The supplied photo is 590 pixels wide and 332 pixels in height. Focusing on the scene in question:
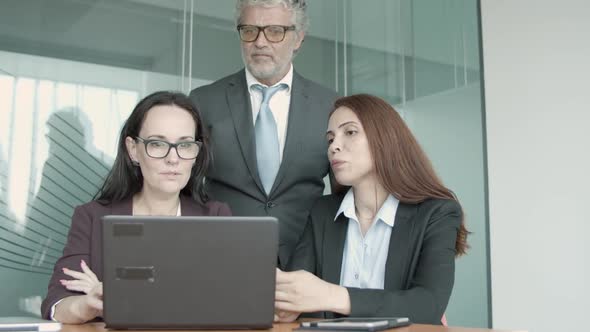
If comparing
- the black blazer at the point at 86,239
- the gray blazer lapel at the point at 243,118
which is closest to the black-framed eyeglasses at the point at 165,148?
the black blazer at the point at 86,239

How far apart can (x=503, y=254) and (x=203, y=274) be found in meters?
3.77

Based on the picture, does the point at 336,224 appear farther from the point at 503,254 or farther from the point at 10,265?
the point at 503,254

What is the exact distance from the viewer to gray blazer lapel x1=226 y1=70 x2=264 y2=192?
295cm

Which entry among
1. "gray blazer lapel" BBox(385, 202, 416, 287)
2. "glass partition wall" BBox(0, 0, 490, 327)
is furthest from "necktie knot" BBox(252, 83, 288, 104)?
"glass partition wall" BBox(0, 0, 490, 327)

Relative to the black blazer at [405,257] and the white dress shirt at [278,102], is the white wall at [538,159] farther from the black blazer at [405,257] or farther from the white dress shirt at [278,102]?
the black blazer at [405,257]

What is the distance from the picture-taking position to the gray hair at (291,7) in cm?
293

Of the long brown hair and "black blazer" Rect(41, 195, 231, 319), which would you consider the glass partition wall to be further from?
the long brown hair

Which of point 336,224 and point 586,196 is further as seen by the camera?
point 586,196

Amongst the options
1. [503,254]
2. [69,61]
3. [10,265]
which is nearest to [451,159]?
[503,254]

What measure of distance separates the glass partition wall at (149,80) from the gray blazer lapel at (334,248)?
1.81m

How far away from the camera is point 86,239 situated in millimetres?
2283

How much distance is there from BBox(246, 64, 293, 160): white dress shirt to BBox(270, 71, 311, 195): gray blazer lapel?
0.03 metres

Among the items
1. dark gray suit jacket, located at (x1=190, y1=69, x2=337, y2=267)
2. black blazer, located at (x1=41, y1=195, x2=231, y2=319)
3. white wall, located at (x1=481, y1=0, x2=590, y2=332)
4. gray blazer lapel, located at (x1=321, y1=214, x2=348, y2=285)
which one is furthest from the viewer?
white wall, located at (x1=481, y1=0, x2=590, y2=332)

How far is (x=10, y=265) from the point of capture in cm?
353
